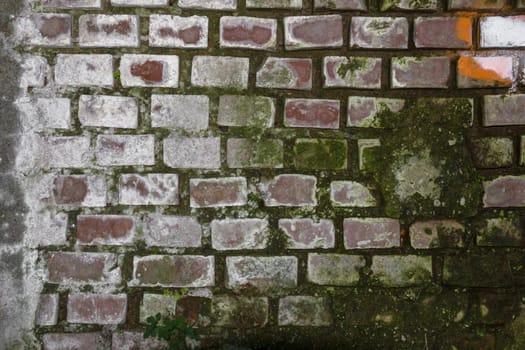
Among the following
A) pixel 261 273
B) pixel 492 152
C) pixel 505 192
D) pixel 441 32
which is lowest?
pixel 261 273

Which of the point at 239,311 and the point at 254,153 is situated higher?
the point at 254,153

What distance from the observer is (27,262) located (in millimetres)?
1287

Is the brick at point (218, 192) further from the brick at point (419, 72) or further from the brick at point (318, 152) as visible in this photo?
the brick at point (419, 72)

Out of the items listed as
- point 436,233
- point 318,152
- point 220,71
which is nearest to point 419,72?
point 318,152

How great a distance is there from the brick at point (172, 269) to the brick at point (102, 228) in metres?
0.09

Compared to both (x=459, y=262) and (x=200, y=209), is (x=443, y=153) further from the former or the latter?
(x=200, y=209)

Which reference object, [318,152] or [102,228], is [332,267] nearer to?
[318,152]

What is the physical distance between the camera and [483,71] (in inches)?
50.3

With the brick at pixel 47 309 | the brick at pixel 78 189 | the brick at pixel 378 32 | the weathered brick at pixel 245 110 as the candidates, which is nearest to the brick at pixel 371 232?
the weathered brick at pixel 245 110

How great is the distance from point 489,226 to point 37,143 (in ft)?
4.43

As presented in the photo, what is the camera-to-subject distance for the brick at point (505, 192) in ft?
4.24

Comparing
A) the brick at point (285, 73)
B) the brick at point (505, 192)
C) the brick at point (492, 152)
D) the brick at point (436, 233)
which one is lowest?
the brick at point (436, 233)

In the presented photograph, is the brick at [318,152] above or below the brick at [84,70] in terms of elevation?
below

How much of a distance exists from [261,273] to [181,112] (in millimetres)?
528
